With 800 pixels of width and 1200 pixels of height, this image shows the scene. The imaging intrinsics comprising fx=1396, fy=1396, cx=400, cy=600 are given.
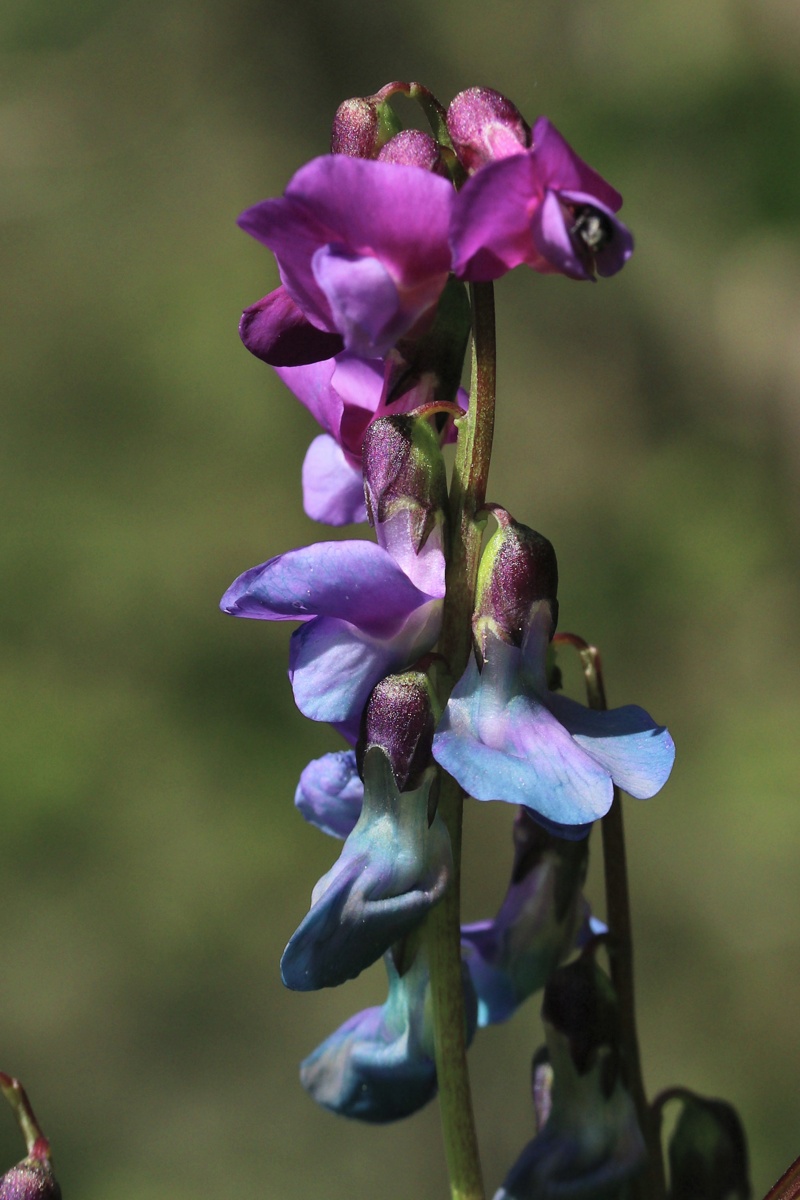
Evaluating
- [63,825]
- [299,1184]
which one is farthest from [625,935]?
[63,825]

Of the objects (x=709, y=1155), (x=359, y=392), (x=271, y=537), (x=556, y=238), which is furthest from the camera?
(x=271, y=537)

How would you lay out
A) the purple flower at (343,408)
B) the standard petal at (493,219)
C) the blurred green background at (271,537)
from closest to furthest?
the standard petal at (493,219) < the purple flower at (343,408) < the blurred green background at (271,537)

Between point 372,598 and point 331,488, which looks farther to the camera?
point 331,488

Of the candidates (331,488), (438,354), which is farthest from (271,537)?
(438,354)

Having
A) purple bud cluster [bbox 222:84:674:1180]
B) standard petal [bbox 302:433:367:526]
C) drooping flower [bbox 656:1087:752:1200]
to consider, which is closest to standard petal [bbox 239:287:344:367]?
purple bud cluster [bbox 222:84:674:1180]

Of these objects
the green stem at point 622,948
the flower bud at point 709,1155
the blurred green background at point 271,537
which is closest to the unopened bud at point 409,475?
the green stem at point 622,948

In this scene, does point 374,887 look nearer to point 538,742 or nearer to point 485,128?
point 538,742

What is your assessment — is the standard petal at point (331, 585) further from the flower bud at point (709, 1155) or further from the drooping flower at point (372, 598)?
the flower bud at point (709, 1155)
